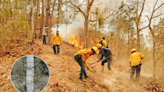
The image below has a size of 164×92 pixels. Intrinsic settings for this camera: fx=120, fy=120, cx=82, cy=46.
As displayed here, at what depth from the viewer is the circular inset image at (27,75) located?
2801 millimetres

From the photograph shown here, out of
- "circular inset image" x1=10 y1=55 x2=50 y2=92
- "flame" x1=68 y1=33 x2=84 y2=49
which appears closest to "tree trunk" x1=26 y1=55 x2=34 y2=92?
"circular inset image" x1=10 y1=55 x2=50 y2=92

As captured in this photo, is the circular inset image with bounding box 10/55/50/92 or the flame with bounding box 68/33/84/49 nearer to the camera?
the circular inset image with bounding box 10/55/50/92

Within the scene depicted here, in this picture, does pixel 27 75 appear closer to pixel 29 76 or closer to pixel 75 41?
pixel 29 76

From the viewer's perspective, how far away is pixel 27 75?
2816 mm

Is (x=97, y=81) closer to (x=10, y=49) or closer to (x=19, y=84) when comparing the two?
(x=19, y=84)

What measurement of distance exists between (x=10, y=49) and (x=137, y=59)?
6.96 m

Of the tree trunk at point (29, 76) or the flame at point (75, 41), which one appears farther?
the flame at point (75, 41)

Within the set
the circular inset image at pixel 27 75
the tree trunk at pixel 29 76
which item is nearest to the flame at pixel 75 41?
the circular inset image at pixel 27 75

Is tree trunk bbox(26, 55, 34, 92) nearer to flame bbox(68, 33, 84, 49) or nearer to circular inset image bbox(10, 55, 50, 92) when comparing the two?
circular inset image bbox(10, 55, 50, 92)

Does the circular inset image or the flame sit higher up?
the flame

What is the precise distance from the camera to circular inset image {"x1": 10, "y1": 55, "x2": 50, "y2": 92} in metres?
2.80

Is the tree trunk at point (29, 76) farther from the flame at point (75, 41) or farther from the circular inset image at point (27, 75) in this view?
the flame at point (75, 41)

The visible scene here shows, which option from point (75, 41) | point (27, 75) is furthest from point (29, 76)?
point (75, 41)

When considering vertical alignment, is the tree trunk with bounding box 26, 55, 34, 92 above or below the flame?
below
